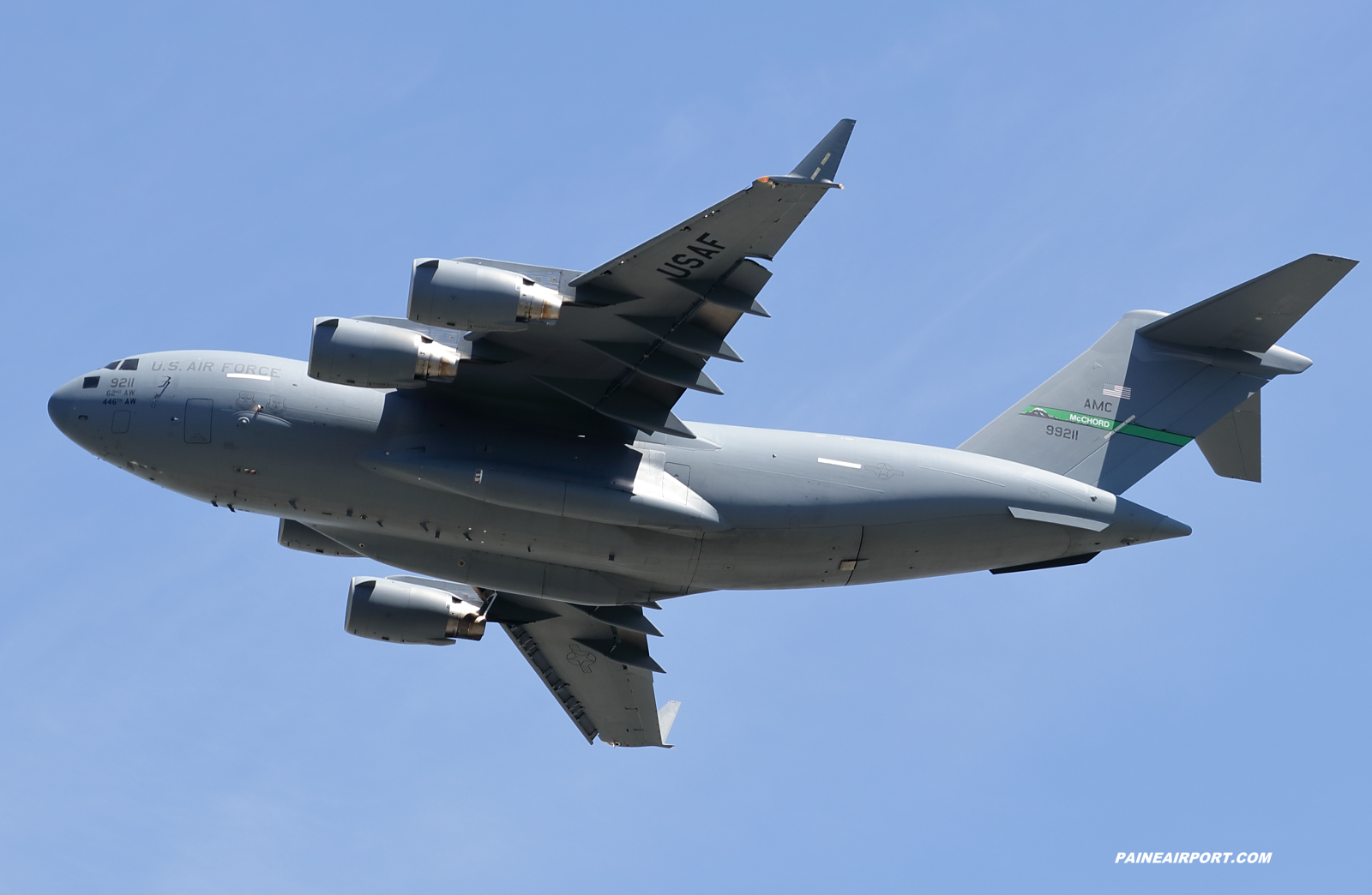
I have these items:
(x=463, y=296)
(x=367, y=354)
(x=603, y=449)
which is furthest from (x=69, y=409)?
(x=603, y=449)

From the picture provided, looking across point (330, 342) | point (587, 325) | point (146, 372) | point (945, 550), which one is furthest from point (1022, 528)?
point (146, 372)

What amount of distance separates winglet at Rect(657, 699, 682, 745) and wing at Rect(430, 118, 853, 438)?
19.0ft

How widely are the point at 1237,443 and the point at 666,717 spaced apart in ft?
27.4

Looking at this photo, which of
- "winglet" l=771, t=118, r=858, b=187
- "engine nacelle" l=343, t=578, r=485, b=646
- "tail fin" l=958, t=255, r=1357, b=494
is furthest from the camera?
"engine nacelle" l=343, t=578, r=485, b=646

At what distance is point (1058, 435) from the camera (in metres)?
17.2

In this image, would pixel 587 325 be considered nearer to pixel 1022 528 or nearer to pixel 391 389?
pixel 391 389

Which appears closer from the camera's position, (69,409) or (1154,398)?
(69,409)

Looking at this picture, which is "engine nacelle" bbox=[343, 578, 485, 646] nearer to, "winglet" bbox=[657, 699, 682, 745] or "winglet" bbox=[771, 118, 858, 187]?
"winglet" bbox=[657, 699, 682, 745]

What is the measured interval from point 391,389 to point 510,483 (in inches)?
67.8

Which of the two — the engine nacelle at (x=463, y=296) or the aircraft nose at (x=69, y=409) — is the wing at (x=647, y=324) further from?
the aircraft nose at (x=69, y=409)

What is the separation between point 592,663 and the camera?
1919 cm

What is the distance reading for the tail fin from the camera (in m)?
17.1

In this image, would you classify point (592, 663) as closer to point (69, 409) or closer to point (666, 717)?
point (666, 717)

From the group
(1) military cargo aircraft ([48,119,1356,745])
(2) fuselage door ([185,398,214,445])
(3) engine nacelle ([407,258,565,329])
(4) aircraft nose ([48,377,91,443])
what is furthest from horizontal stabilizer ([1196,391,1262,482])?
(4) aircraft nose ([48,377,91,443])
